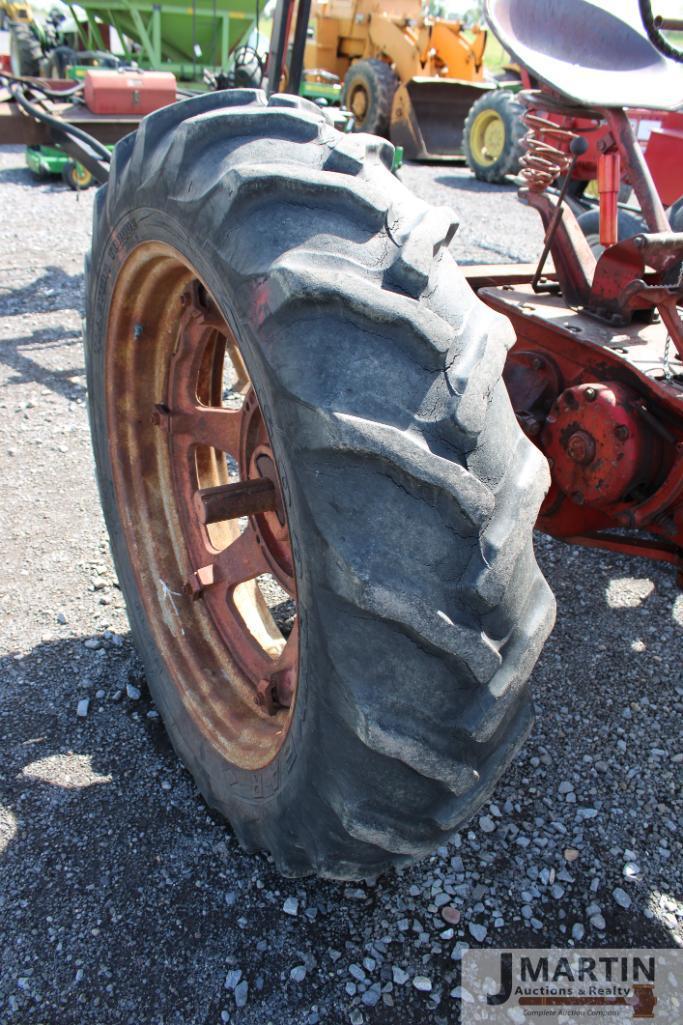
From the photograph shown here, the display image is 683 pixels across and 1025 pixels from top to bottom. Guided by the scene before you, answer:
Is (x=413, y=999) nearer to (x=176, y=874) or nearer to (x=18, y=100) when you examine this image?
(x=176, y=874)

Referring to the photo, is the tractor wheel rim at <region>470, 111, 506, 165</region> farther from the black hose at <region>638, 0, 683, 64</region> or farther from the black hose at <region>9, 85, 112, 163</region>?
the black hose at <region>638, 0, 683, 64</region>

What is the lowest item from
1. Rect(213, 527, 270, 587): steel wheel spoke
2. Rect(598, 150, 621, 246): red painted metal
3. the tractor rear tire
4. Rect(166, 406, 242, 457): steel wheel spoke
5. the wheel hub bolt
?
Rect(213, 527, 270, 587): steel wheel spoke

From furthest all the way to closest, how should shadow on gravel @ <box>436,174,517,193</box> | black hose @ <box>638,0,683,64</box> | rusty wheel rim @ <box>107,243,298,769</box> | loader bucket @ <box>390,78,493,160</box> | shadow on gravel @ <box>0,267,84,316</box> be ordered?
loader bucket @ <box>390,78,493,160</box> < shadow on gravel @ <box>436,174,517,193</box> < shadow on gravel @ <box>0,267,84,316</box> < black hose @ <box>638,0,683,64</box> < rusty wheel rim @ <box>107,243,298,769</box>

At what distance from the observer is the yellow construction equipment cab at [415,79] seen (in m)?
10.9

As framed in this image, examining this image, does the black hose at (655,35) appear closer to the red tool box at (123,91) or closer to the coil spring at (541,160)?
the coil spring at (541,160)

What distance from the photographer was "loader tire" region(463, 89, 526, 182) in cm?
945

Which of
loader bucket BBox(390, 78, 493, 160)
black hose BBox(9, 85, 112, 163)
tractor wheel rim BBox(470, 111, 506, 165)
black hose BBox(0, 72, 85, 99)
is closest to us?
black hose BBox(9, 85, 112, 163)

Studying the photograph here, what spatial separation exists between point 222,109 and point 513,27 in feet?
4.45

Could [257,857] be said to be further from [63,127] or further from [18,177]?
[18,177]

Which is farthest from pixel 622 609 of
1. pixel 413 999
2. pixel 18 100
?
pixel 18 100

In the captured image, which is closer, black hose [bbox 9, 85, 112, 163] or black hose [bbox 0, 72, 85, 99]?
black hose [bbox 9, 85, 112, 163]

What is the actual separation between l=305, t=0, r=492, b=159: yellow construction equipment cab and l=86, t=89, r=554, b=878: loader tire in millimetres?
10375

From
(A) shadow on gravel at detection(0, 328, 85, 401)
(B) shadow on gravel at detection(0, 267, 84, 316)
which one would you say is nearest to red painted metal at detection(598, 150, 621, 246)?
(A) shadow on gravel at detection(0, 328, 85, 401)

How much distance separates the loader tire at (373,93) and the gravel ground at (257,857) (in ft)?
31.8
